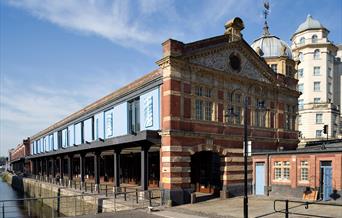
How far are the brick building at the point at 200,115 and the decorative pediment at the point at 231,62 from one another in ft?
0.22

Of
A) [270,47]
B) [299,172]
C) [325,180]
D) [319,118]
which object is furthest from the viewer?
[319,118]

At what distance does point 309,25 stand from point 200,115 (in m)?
50.2

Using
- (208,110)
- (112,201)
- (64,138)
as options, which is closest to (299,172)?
(208,110)

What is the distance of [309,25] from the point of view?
213ft

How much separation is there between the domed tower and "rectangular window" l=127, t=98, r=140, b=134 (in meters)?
13.9

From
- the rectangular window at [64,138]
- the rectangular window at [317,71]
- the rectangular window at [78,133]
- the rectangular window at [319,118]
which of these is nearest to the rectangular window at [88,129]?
the rectangular window at [78,133]

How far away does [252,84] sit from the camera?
27422 millimetres

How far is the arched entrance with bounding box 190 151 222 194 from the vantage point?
85.5 ft

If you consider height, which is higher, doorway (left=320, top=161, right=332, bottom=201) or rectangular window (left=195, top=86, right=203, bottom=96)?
rectangular window (left=195, top=86, right=203, bottom=96)

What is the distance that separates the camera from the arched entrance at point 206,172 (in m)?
26.1

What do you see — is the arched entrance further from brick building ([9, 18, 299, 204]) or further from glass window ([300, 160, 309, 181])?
glass window ([300, 160, 309, 181])

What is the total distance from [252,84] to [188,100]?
23.7ft

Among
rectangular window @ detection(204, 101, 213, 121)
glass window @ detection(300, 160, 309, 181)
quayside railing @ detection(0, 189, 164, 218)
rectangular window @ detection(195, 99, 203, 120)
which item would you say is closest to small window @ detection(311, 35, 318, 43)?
glass window @ detection(300, 160, 309, 181)

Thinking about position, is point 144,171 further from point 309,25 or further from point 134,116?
point 309,25
